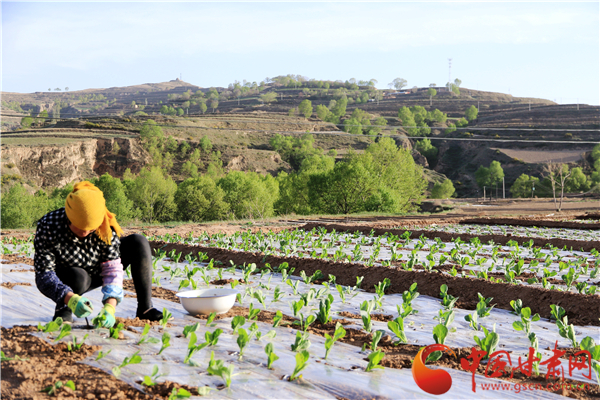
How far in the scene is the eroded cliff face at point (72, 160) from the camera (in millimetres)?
61312

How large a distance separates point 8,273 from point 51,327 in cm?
406

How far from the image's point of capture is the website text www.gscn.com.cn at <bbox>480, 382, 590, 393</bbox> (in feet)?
8.36

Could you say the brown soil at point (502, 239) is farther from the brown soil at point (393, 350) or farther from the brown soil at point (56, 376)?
the brown soil at point (56, 376)

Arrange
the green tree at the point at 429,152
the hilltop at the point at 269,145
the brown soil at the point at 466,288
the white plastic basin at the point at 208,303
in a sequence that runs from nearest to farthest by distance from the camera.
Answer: the white plastic basin at the point at 208,303
the brown soil at the point at 466,288
the hilltop at the point at 269,145
the green tree at the point at 429,152

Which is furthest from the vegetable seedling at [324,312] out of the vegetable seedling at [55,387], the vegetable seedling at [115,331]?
the vegetable seedling at [55,387]

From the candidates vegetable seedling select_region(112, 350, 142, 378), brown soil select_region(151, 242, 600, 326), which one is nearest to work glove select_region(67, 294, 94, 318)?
vegetable seedling select_region(112, 350, 142, 378)

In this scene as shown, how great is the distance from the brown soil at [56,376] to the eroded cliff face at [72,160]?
66657 millimetres

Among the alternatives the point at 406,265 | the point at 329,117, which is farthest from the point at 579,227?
the point at 329,117

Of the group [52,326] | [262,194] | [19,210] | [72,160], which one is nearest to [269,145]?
[72,160]

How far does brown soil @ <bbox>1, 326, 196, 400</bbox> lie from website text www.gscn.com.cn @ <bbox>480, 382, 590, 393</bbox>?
5.62 ft

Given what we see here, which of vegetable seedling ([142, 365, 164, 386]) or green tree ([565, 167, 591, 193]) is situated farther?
green tree ([565, 167, 591, 193])

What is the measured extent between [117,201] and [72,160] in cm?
2499

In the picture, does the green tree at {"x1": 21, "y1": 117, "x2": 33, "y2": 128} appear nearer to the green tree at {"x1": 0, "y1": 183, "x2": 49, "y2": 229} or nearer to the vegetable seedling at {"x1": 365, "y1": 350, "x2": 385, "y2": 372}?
the green tree at {"x1": 0, "y1": 183, "x2": 49, "y2": 229}

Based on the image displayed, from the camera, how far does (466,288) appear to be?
549cm
